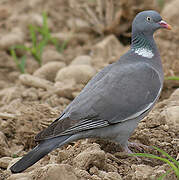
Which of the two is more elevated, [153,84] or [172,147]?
[153,84]

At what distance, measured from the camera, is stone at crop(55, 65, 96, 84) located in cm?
555

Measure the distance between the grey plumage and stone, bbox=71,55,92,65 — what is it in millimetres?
2074

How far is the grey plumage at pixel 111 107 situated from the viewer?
3.51m

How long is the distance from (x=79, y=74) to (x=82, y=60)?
70 cm

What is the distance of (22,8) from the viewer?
7973mm

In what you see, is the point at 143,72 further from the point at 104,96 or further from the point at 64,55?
the point at 64,55

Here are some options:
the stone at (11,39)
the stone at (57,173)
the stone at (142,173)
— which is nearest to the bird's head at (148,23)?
the stone at (142,173)

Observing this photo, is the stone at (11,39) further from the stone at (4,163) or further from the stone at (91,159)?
the stone at (91,159)

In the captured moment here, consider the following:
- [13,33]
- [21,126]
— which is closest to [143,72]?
[21,126]

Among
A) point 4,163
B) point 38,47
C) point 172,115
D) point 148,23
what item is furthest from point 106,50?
point 4,163

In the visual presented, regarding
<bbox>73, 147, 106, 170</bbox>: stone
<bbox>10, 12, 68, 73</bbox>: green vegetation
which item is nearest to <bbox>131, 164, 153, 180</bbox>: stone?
<bbox>73, 147, 106, 170</bbox>: stone

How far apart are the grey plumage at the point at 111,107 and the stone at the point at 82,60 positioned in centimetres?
207

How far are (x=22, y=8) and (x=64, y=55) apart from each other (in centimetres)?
168

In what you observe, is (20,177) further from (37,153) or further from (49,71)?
(49,71)
